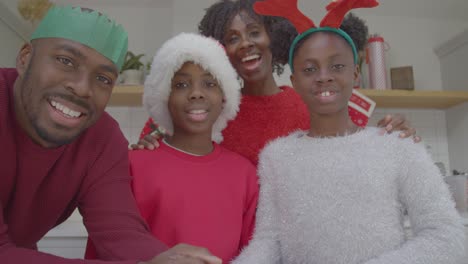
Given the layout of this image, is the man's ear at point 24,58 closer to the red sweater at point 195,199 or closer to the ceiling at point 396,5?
the red sweater at point 195,199

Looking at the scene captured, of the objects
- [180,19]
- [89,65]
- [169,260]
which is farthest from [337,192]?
[180,19]

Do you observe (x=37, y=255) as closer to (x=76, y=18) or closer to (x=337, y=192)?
(x=76, y=18)

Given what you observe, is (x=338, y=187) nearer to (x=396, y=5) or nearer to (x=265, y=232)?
(x=265, y=232)

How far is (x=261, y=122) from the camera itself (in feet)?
4.42

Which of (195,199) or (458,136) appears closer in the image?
(195,199)

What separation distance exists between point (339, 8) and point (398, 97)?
1388 millimetres

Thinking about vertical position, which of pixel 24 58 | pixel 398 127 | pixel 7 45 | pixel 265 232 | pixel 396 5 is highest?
pixel 396 5

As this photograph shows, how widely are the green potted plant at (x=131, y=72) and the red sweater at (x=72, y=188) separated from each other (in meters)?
1.25

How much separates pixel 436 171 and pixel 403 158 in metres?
0.08

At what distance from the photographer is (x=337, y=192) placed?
0.96 metres

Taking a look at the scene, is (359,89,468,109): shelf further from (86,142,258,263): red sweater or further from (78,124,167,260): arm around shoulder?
(78,124,167,260): arm around shoulder

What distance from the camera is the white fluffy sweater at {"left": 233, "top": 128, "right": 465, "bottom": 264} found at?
873mm

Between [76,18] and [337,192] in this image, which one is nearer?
[76,18]

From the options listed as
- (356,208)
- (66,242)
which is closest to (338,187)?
(356,208)
